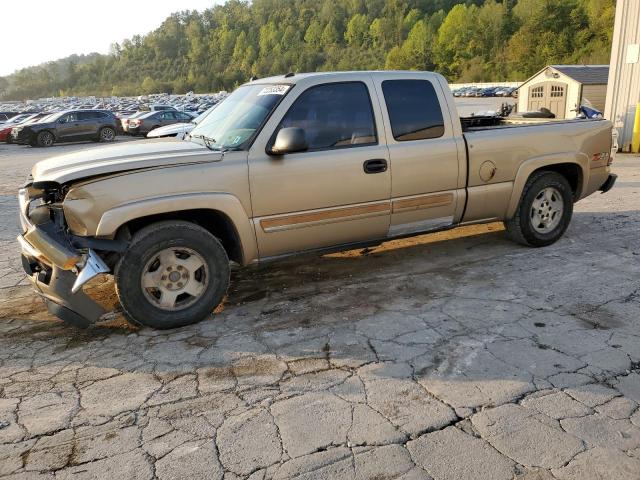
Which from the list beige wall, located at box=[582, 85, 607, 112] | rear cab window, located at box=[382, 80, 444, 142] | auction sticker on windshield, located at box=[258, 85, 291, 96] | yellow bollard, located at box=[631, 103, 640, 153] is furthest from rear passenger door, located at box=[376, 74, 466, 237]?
beige wall, located at box=[582, 85, 607, 112]

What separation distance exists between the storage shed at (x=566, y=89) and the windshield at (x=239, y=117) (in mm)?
21420

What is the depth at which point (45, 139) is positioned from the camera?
2248 cm

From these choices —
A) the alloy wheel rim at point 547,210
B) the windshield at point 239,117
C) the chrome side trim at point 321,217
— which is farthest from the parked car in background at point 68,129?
the alloy wheel rim at point 547,210

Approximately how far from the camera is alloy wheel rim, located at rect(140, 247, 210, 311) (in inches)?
159

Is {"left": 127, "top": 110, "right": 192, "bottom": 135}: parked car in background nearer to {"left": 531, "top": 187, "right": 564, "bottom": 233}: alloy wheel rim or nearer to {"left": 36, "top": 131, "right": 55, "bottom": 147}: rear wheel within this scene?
{"left": 36, "top": 131, "right": 55, "bottom": 147}: rear wheel

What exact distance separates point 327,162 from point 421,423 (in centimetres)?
229

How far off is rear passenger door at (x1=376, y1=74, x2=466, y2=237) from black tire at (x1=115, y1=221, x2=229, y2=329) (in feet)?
5.46

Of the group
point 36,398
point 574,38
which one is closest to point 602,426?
point 36,398

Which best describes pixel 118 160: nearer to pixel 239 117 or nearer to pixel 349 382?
pixel 239 117

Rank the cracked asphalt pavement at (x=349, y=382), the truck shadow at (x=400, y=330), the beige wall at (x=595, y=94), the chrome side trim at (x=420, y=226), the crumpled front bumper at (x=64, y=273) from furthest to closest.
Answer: the beige wall at (x=595, y=94) < the chrome side trim at (x=420, y=226) < the crumpled front bumper at (x=64, y=273) < the truck shadow at (x=400, y=330) < the cracked asphalt pavement at (x=349, y=382)

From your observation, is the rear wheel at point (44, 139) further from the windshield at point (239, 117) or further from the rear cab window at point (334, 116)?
the rear cab window at point (334, 116)

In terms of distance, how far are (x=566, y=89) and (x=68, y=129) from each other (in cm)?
2254

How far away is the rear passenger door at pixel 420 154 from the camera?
15.6ft

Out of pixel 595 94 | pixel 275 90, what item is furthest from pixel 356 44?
pixel 275 90
